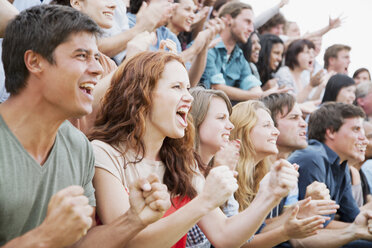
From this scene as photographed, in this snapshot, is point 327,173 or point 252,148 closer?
point 252,148

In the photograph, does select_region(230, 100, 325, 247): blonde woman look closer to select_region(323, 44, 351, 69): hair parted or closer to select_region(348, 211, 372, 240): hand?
select_region(348, 211, 372, 240): hand

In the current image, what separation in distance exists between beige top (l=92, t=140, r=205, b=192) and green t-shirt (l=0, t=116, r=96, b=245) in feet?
0.95

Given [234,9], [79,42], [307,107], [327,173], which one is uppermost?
[79,42]

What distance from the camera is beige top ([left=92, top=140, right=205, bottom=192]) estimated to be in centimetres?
203

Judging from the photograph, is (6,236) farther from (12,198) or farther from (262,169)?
(262,169)

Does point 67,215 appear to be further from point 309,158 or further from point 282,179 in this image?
point 309,158

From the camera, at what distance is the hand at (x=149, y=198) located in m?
1.61

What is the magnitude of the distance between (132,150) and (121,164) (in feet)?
0.37

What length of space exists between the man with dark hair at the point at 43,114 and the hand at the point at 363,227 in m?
2.47

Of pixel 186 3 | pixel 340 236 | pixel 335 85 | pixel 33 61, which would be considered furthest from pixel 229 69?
pixel 33 61

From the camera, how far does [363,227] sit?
371 centimetres

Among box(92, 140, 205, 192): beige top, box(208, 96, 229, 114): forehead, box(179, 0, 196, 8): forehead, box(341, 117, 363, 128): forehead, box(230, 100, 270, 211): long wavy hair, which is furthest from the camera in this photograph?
box(179, 0, 196, 8): forehead

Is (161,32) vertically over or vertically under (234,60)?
over

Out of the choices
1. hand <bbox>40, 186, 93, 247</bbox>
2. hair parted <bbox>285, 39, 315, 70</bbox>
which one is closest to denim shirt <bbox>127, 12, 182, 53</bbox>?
hair parted <bbox>285, 39, 315, 70</bbox>
